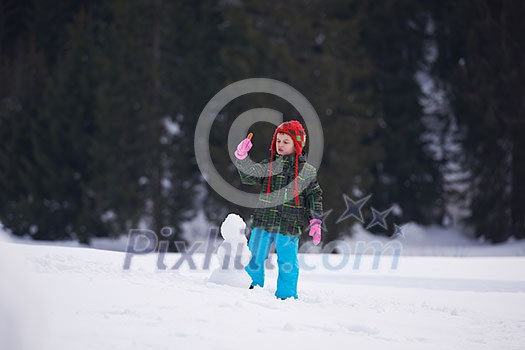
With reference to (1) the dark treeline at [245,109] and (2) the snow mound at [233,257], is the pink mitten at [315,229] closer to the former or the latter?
(2) the snow mound at [233,257]

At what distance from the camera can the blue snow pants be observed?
5457 mm

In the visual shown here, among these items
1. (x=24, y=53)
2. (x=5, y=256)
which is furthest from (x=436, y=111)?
(x=5, y=256)

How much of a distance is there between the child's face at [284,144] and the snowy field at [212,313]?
4.41 feet

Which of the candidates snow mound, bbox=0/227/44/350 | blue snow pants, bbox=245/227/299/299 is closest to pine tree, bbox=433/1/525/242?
blue snow pants, bbox=245/227/299/299

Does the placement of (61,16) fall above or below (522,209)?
above

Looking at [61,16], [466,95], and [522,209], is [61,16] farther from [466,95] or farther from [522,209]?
[522,209]

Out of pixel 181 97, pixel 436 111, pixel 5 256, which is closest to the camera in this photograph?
pixel 5 256

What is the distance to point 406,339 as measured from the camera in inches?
173

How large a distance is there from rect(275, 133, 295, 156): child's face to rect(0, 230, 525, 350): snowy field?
1.34m

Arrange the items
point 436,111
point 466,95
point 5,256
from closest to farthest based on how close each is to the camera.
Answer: point 5,256, point 466,95, point 436,111

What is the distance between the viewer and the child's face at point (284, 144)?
19.3 ft

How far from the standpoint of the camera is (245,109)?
20562mm

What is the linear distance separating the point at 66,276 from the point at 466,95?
61.0 ft

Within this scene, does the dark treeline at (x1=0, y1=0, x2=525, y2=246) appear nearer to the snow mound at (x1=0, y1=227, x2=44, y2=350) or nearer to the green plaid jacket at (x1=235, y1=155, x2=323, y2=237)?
the green plaid jacket at (x1=235, y1=155, x2=323, y2=237)
